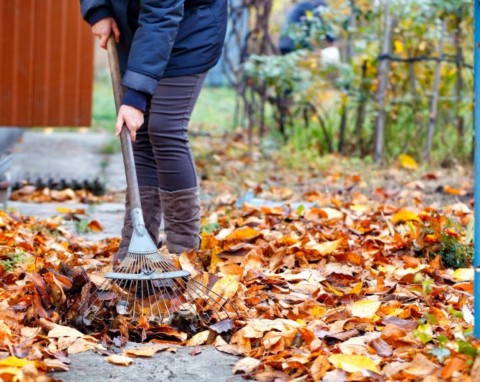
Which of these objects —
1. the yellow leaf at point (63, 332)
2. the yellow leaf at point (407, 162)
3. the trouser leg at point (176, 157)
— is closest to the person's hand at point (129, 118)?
the trouser leg at point (176, 157)

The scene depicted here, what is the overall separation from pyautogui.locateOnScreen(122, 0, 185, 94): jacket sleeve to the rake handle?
129mm

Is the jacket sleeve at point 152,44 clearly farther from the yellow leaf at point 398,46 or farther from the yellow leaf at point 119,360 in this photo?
the yellow leaf at point 398,46

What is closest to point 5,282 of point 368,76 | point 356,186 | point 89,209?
point 89,209

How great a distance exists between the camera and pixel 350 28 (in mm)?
7445

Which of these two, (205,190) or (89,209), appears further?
(205,190)

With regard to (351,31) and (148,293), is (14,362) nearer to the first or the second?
(148,293)

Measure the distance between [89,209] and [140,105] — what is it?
2162 millimetres

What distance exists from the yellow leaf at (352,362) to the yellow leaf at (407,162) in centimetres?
474

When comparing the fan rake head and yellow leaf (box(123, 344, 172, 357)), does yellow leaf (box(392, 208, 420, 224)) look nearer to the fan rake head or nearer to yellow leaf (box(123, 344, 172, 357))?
the fan rake head

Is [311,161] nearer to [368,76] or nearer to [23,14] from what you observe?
[368,76]

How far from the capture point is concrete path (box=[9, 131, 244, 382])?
7.70 feet

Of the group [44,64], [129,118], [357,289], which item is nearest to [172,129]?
[129,118]

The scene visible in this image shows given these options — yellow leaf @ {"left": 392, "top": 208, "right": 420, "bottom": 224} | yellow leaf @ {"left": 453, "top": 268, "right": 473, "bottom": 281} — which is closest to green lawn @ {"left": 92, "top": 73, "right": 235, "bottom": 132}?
yellow leaf @ {"left": 392, "top": 208, "right": 420, "bottom": 224}

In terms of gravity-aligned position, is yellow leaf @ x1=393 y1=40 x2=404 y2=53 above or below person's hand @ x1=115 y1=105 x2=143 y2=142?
above
